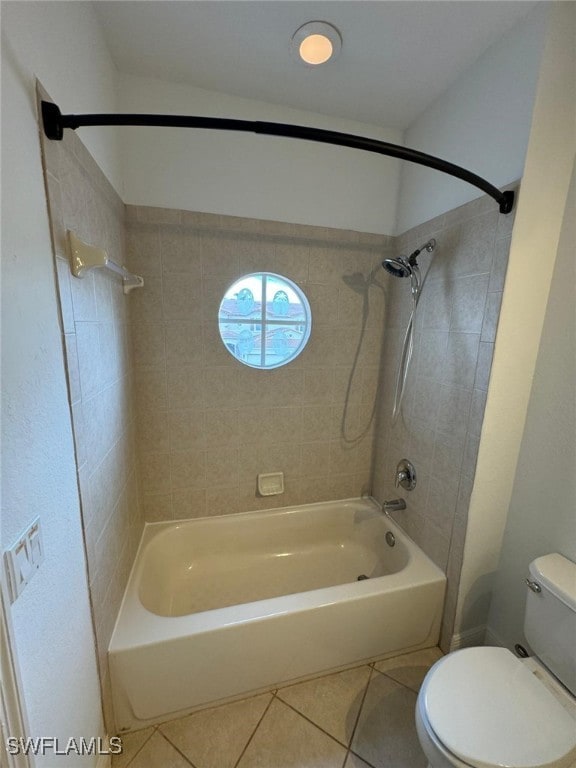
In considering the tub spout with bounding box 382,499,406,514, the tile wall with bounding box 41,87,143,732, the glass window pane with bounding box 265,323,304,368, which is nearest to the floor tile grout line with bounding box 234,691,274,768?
the tile wall with bounding box 41,87,143,732

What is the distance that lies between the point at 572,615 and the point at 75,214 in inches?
77.8

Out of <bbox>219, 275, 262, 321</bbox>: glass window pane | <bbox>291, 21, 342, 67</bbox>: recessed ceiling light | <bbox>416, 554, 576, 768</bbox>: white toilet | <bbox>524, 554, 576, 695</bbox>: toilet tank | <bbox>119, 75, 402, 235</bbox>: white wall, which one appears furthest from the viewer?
<bbox>219, 275, 262, 321</bbox>: glass window pane

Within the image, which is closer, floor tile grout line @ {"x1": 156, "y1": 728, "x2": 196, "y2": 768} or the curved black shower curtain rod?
the curved black shower curtain rod

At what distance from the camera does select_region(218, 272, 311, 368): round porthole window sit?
5.75 feet

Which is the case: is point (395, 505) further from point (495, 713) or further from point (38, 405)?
point (38, 405)

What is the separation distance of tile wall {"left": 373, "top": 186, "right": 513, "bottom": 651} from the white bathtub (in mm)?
219

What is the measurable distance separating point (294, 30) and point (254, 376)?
1.43 meters

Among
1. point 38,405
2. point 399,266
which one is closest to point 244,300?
point 399,266

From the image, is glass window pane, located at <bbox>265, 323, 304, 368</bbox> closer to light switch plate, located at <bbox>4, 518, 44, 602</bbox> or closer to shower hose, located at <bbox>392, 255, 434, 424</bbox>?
shower hose, located at <bbox>392, 255, 434, 424</bbox>

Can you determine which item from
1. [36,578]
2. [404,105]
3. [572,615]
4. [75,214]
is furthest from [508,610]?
[404,105]

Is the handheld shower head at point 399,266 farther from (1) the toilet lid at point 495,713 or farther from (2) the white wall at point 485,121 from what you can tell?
(1) the toilet lid at point 495,713

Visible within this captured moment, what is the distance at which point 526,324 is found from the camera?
121 centimetres


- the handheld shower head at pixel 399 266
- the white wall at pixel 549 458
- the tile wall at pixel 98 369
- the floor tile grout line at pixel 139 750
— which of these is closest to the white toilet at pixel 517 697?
the white wall at pixel 549 458

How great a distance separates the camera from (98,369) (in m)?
1.07
